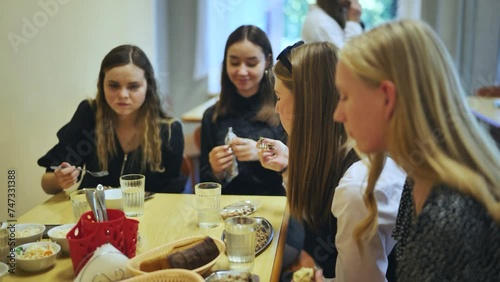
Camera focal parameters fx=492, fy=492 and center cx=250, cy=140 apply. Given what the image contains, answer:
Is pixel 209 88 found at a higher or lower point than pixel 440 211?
lower

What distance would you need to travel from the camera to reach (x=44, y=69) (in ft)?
6.77

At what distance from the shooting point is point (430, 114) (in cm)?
88

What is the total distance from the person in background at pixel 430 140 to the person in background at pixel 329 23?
2.11 m

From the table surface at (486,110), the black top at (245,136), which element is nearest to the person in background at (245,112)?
the black top at (245,136)

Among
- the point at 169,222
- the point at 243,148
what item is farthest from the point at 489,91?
the point at 169,222

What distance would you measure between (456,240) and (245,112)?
1.51 metres

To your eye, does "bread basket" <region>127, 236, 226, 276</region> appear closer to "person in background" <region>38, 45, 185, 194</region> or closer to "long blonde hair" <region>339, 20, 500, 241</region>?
"long blonde hair" <region>339, 20, 500, 241</region>

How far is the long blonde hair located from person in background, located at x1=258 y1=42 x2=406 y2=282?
0.32 metres

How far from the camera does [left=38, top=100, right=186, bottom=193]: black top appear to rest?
202 centimetres

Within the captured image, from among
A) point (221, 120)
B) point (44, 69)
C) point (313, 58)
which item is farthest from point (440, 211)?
point (44, 69)

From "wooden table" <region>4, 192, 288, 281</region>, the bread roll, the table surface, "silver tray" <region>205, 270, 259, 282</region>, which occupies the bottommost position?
the table surface

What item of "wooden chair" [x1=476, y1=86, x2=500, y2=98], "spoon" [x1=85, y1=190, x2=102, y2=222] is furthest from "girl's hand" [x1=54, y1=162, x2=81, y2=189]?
"wooden chair" [x1=476, y1=86, x2=500, y2=98]

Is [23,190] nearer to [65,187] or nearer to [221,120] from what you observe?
[65,187]

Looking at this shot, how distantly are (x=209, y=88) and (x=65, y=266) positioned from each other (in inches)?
136
